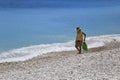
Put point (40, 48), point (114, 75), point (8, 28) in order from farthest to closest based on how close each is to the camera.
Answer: point (8, 28), point (40, 48), point (114, 75)

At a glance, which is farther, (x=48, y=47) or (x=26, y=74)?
→ (x=48, y=47)

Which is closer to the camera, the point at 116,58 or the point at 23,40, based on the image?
the point at 116,58

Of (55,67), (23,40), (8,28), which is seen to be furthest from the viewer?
(8,28)

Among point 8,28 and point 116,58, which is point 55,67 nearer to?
point 116,58

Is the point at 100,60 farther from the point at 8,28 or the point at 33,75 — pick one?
the point at 8,28

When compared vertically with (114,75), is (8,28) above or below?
below

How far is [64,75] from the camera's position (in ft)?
44.4

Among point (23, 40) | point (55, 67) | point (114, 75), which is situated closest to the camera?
point (114, 75)

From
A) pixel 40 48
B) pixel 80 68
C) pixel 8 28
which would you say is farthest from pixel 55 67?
pixel 8 28

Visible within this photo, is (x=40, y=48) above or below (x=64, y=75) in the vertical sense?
below

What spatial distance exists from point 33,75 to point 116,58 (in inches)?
133

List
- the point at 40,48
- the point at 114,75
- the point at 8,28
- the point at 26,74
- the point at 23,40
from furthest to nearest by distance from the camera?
the point at 8,28 < the point at 23,40 < the point at 40,48 < the point at 26,74 < the point at 114,75

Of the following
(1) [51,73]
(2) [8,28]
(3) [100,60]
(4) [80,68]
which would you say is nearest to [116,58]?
(3) [100,60]

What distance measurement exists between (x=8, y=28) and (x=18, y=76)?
110 ft
